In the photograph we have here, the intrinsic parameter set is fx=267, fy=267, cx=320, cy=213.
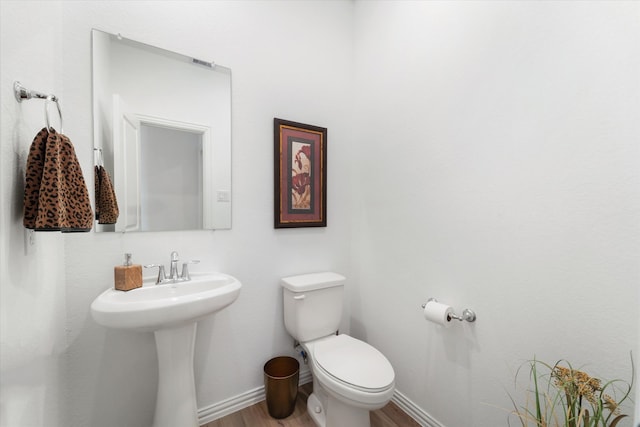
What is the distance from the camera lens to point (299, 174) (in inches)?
69.9

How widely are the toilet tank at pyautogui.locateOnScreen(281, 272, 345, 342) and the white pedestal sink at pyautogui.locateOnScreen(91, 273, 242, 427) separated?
1.39 feet

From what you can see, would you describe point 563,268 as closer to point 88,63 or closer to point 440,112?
point 440,112

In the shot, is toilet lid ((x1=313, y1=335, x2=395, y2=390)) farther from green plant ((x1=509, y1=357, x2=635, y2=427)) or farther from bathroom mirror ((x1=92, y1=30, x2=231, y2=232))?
bathroom mirror ((x1=92, y1=30, x2=231, y2=232))

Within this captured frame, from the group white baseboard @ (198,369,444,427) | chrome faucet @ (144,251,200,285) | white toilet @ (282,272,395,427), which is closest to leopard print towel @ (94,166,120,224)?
chrome faucet @ (144,251,200,285)

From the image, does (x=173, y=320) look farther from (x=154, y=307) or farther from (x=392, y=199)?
(x=392, y=199)

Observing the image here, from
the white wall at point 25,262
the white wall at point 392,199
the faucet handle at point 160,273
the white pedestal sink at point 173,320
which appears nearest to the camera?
the white wall at point 25,262

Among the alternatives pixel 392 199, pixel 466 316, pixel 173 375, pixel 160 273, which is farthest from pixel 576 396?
pixel 160 273

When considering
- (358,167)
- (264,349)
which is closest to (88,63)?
(358,167)

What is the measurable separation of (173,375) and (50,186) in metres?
0.95

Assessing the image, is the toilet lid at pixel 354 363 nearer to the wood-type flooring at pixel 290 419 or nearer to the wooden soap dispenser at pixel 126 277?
the wood-type flooring at pixel 290 419

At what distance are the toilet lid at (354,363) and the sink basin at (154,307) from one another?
595 millimetres

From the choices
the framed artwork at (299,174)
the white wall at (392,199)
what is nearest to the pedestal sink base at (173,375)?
the white wall at (392,199)

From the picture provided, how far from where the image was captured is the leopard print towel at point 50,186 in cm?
76

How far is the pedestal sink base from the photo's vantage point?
121 centimetres
